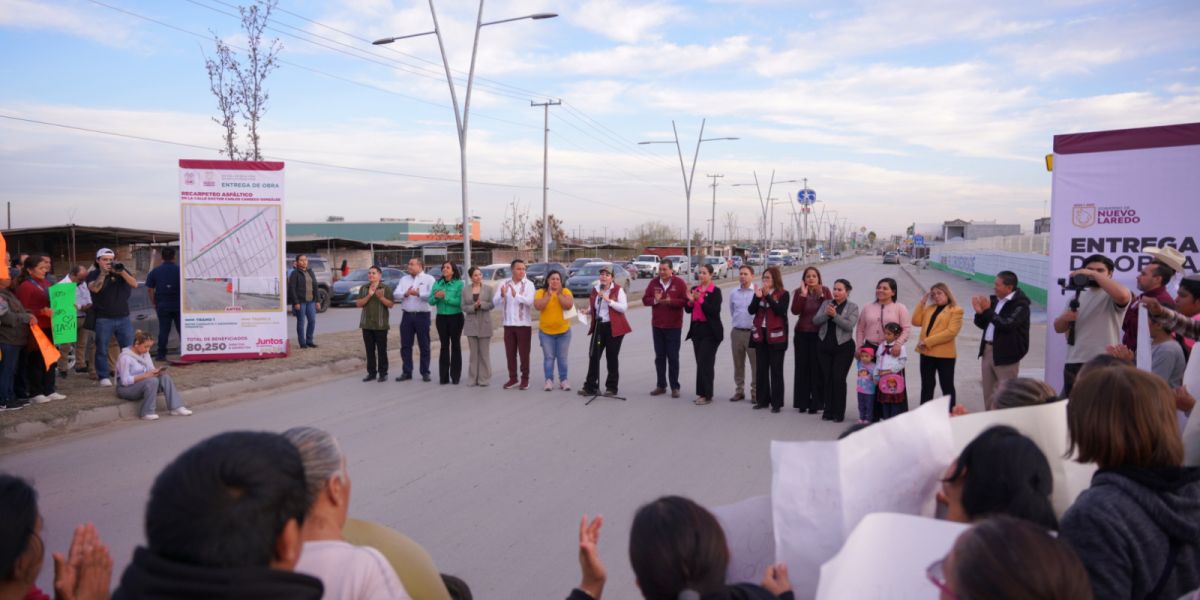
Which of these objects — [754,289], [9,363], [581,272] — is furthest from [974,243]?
[9,363]

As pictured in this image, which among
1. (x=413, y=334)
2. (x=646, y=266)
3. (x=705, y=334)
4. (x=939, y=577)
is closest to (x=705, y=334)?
(x=705, y=334)

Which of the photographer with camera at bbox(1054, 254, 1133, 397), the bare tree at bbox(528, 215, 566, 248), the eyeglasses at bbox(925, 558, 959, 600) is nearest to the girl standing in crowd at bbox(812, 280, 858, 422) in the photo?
the photographer with camera at bbox(1054, 254, 1133, 397)

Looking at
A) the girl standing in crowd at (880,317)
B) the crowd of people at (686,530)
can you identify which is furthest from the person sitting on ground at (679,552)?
the girl standing in crowd at (880,317)

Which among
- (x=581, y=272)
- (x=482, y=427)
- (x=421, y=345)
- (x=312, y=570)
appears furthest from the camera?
(x=581, y=272)

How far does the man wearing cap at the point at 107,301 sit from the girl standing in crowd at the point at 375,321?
307 cm

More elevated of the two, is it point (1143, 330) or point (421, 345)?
point (1143, 330)

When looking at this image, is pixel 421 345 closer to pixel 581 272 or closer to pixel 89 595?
pixel 89 595

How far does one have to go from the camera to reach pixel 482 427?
8.93 m

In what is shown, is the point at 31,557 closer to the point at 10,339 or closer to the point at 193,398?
the point at 10,339

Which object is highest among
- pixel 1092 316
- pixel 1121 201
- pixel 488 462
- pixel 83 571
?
pixel 1121 201

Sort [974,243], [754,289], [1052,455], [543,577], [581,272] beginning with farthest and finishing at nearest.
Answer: [974,243]
[581,272]
[754,289]
[543,577]
[1052,455]

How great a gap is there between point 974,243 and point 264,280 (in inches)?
2373

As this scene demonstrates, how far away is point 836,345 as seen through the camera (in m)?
9.36

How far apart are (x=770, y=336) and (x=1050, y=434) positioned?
716cm
